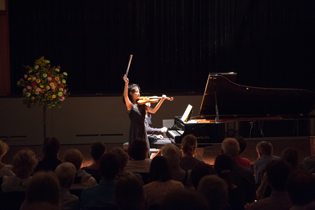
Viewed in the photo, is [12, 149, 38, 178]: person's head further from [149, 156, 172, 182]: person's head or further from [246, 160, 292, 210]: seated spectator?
[246, 160, 292, 210]: seated spectator

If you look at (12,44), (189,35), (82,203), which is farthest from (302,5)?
(82,203)

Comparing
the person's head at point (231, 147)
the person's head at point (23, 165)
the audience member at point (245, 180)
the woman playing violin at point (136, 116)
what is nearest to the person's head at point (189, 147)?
the person's head at point (231, 147)

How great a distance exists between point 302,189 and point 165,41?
770 cm

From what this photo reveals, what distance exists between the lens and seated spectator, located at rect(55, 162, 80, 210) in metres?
2.90

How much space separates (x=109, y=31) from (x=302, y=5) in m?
4.77

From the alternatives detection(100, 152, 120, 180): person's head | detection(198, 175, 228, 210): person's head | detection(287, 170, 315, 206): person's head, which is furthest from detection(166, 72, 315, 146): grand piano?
detection(198, 175, 228, 210): person's head

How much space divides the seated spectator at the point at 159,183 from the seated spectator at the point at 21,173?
3.35ft

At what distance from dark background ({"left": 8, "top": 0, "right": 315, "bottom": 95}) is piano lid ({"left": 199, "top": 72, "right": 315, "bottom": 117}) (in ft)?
9.04

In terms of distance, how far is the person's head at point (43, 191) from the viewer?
2283mm

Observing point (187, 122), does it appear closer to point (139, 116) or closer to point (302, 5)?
point (139, 116)

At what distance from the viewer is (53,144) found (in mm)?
4082

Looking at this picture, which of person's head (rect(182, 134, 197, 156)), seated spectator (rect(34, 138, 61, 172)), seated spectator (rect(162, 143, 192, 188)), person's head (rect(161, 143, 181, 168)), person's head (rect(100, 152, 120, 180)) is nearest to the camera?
person's head (rect(100, 152, 120, 180))

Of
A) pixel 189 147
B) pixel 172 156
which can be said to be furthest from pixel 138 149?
pixel 189 147

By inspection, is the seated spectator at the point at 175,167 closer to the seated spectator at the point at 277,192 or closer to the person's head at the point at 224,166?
the person's head at the point at 224,166
